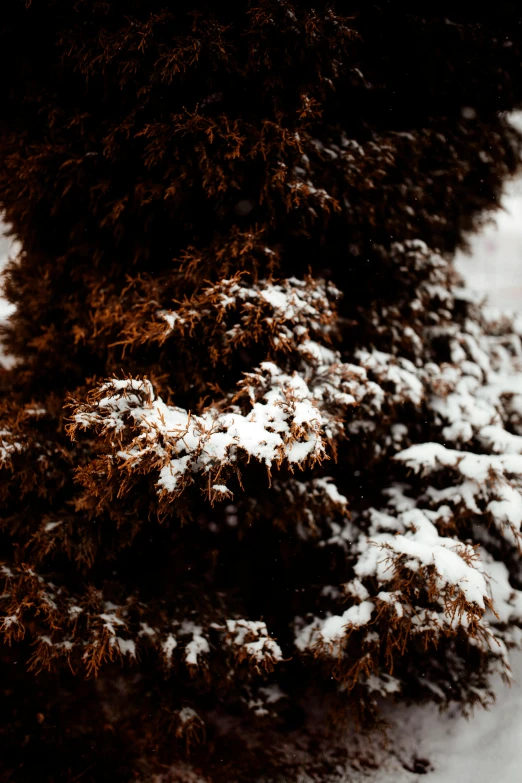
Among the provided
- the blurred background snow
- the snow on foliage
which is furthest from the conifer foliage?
the blurred background snow

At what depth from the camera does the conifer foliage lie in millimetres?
2373

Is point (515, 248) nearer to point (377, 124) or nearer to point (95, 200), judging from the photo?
point (377, 124)

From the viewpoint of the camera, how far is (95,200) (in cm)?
270

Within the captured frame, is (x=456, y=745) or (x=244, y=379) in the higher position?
(x=244, y=379)

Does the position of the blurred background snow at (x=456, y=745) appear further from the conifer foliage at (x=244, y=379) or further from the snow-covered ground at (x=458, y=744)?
the conifer foliage at (x=244, y=379)

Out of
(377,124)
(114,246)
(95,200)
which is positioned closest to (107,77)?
(95,200)

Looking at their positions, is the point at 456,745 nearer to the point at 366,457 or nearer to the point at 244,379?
the point at 366,457

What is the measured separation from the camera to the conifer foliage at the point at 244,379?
2373mm

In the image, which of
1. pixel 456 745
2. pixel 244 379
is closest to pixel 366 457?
pixel 244 379

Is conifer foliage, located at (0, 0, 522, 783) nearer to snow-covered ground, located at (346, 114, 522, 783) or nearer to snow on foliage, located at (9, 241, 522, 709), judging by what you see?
snow on foliage, located at (9, 241, 522, 709)

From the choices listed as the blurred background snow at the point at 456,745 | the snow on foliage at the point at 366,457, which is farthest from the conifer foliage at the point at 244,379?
the blurred background snow at the point at 456,745

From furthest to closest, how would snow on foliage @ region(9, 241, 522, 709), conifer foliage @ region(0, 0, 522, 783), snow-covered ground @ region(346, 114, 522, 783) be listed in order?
snow-covered ground @ region(346, 114, 522, 783)
conifer foliage @ region(0, 0, 522, 783)
snow on foliage @ region(9, 241, 522, 709)

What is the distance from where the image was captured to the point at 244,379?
7.80ft

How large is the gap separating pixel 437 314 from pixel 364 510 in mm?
1572
